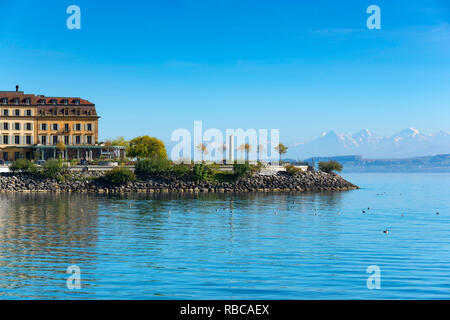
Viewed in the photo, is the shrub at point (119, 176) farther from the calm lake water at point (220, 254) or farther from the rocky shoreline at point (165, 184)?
the calm lake water at point (220, 254)

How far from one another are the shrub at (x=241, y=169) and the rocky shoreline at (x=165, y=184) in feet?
3.30

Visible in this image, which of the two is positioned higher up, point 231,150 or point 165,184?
point 231,150

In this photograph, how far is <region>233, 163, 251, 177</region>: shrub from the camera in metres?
93.9

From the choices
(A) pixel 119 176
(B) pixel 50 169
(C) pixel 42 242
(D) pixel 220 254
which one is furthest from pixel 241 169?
(D) pixel 220 254

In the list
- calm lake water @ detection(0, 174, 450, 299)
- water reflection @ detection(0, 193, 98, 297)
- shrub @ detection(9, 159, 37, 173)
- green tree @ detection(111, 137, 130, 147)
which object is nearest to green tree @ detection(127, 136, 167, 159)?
green tree @ detection(111, 137, 130, 147)

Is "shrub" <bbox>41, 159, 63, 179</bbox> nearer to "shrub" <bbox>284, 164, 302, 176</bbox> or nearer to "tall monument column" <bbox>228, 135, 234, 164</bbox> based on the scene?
"tall monument column" <bbox>228, 135, 234, 164</bbox>

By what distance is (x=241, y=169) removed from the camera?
9388 centimetres

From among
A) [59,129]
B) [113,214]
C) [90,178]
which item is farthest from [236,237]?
[59,129]

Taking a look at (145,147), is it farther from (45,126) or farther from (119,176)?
(119,176)

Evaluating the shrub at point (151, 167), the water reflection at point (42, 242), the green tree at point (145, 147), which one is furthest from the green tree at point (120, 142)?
the water reflection at point (42, 242)

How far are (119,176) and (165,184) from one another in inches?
332

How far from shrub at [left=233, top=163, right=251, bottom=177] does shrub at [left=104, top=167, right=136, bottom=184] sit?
19186 mm
